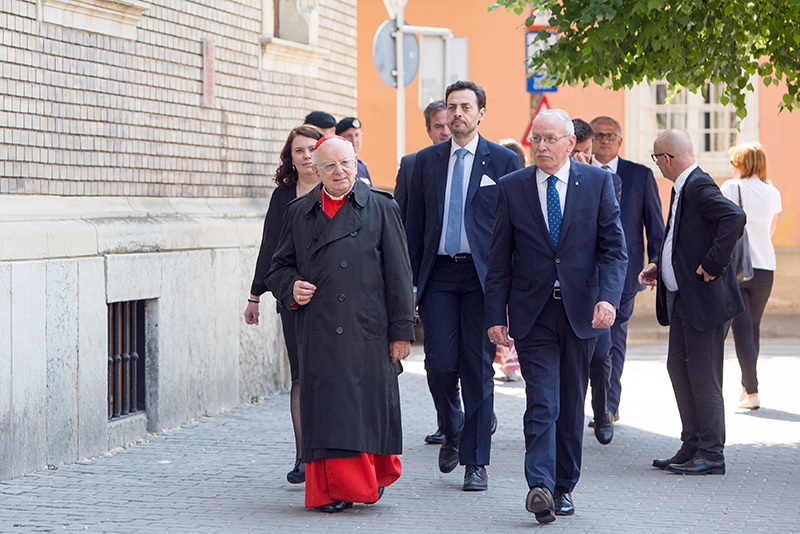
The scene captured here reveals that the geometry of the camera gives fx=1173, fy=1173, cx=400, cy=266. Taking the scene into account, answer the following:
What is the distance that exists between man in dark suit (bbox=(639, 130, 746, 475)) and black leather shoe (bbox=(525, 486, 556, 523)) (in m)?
1.69

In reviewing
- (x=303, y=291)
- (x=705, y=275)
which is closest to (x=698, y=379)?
(x=705, y=275)

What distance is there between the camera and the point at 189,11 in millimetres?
9086

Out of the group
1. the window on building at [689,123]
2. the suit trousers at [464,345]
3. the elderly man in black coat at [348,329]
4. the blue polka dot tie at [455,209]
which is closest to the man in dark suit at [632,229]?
the blue polka dot tie at [455,209]

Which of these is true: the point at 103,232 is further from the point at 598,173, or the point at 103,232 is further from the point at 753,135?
the point at 753,135

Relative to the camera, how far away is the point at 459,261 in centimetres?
665

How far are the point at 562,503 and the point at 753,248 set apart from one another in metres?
4.53

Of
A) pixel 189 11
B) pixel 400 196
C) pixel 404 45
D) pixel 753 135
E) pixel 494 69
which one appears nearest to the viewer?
pixel 400 196

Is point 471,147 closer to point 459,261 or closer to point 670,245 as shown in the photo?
point 459,261

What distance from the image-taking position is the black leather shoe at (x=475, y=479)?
6492 mm

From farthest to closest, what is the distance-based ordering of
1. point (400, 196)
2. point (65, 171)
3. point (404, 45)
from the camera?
point (404, 45), point (65, 171), point (400, 196)

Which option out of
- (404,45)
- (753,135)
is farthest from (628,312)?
(753,135)

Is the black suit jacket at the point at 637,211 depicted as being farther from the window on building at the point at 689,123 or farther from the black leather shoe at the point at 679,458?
the window on building at the point at 689,123

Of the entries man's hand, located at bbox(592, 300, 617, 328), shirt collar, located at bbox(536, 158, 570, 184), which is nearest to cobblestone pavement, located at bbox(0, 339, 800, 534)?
man's hand, located at bbox(592, 300, 617, 328)

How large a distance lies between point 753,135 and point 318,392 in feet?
48.0
